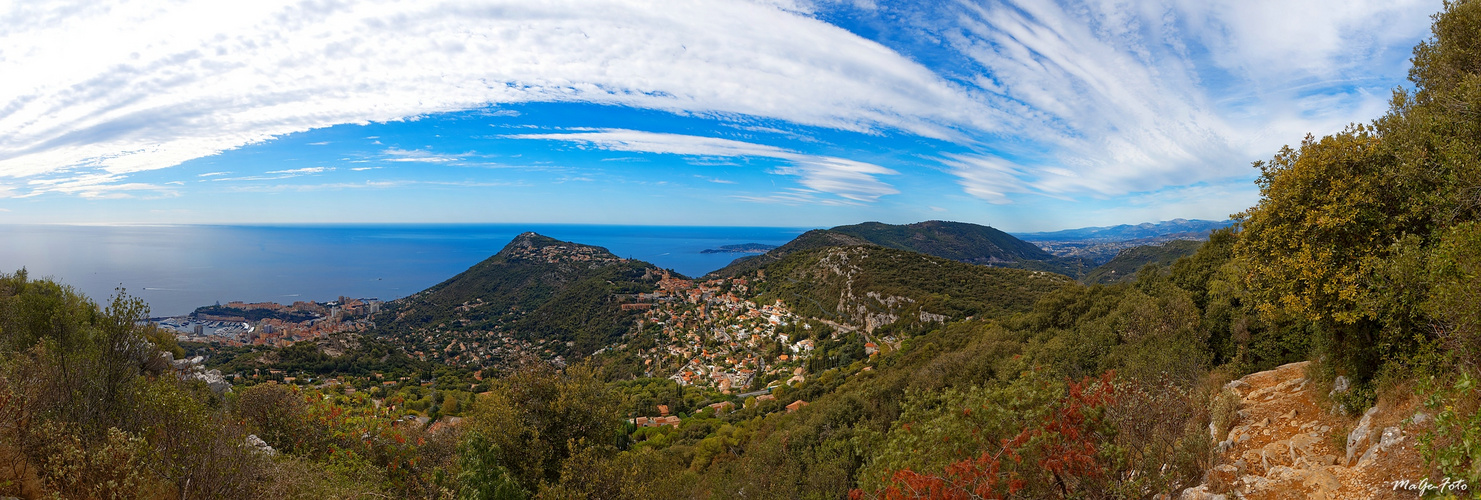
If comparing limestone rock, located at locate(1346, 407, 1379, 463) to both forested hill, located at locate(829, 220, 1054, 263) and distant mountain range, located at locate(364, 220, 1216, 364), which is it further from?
forested hill, located at locate(829, 220, 1054, 263)

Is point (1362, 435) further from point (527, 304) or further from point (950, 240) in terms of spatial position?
point (950, 240)

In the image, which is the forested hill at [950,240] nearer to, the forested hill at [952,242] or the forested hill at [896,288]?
the forested hill at [952,242]

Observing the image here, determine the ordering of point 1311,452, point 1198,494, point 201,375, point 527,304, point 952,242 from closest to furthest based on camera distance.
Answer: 1. point 1198,494
2. point 1311,452
3. point 201,375
4. point 527,304
5. point 952,242

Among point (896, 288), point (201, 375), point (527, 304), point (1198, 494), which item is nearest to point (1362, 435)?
point (1198, 494)

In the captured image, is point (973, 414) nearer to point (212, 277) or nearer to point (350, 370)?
point (350, 370)

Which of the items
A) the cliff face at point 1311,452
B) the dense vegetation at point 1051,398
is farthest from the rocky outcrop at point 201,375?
the cliff face at point 1311,452

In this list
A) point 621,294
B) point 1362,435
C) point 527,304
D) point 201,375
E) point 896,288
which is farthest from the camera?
point 527,304
